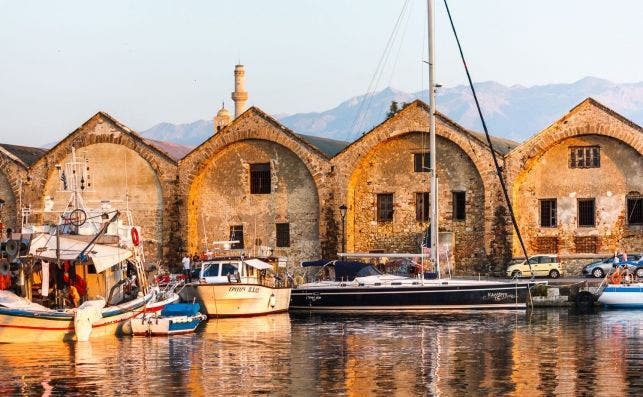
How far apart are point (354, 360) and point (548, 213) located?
2636 centimetres

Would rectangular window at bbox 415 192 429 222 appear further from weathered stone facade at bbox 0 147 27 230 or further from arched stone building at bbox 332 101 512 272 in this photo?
weathered stone facade at bbox 0 147 27 230

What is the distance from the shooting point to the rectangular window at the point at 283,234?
58938 millimetres

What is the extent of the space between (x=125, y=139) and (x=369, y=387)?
36.8 meters

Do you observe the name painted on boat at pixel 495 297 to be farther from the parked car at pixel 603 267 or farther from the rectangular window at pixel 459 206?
the rectangular window at pixel 459 206

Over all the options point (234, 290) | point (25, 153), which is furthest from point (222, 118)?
point (234, 290)

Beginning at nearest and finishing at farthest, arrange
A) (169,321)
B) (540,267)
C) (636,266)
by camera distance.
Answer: (169,321), (636,266), (540,267)

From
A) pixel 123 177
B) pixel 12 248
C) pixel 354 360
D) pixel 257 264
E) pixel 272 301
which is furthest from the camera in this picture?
pixel 123 177

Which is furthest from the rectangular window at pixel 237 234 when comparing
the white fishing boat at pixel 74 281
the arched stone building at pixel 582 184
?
the white fishing boat at pixel 74 281

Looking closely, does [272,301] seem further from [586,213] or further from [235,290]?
[586,213]

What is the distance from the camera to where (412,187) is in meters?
57.2

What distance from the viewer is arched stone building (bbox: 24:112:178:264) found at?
59.9 metres

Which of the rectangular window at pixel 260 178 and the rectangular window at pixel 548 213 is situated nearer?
the rectangular window at pixel 548 213

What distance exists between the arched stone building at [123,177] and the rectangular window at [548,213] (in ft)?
57.0

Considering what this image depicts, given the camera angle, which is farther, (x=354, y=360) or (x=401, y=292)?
(x=401, y=292)
